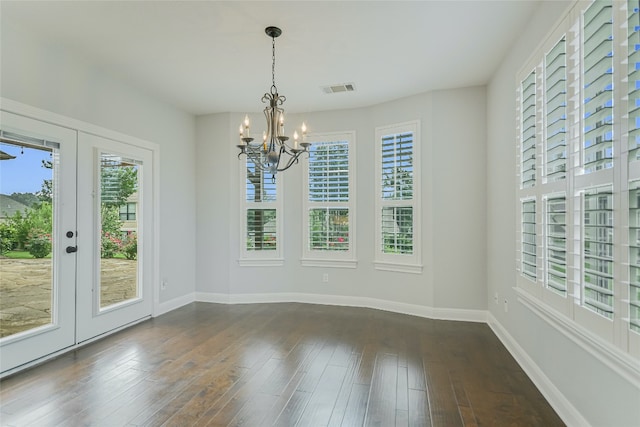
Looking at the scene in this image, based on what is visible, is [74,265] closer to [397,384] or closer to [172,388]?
[172,388]

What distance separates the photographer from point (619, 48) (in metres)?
1.61

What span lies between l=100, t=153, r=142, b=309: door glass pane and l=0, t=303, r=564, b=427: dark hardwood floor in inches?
20.3

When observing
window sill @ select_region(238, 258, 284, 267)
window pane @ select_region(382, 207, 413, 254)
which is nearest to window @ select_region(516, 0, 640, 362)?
window pane @ select_region(382, 207, 413, 254)

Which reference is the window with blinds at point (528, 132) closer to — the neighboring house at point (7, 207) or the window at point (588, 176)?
the window at point (588, 176)

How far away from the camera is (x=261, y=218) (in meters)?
5.13

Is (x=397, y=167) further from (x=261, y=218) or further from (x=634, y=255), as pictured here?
(x=634, y=255)

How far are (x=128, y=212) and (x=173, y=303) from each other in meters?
1.48

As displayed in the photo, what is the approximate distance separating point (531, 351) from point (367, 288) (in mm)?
2345

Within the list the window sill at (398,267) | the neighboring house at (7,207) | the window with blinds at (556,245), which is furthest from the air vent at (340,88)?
the neighboring house at (7,207)

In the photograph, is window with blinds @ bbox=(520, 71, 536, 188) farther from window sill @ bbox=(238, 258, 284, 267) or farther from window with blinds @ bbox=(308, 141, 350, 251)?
window sill @ bbox=(238, 258, 284, 267)

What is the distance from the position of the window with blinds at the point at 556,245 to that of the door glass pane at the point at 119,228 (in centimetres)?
413

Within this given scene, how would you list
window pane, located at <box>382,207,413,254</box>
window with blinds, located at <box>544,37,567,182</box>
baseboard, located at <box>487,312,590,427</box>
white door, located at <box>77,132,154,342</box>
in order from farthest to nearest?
window pane, located at <box>382,207,413,254</box> → white door, located at <box>77,132,154,342</box> → window with blinds, located at <box>544,37,567,182</box> → baseboard, located at <box>487,312,590,427</box>

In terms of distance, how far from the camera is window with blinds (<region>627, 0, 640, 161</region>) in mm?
1507

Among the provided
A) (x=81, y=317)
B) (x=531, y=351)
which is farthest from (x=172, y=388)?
(x=531, y=351)
